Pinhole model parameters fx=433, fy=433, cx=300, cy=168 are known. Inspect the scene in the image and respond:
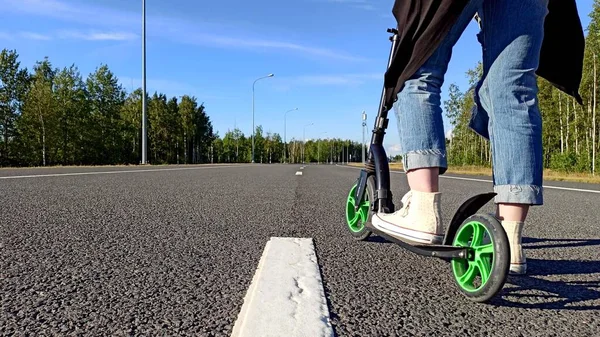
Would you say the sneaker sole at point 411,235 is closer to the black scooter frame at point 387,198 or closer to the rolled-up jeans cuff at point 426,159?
the black scooter frame at point 387,198

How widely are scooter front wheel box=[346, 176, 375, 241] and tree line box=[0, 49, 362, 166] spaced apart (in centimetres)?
4875

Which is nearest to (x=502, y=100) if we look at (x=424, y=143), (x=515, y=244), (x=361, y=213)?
(x=424, y=143)

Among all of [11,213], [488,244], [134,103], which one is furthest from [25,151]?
[488,244]

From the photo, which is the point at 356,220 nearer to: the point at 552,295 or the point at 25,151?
the point at 552,295

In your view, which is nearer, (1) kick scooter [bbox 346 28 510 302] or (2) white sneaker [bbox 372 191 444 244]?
(1) kick scooter [bbox 346 28 510 302]

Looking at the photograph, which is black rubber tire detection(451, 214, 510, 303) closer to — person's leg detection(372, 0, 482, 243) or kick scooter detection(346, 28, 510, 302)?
kick scooter detection(346, 28, 510, 302)

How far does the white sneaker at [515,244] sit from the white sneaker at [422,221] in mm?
229

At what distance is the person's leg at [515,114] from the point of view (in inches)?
60.2

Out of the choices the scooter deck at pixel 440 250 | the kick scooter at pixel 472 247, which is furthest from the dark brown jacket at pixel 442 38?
the scooter deck at pixel 440 250

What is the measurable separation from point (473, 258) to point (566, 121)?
1548 inches

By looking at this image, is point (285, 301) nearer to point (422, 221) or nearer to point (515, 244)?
point (422, 221)

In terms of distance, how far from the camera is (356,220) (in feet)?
8.24

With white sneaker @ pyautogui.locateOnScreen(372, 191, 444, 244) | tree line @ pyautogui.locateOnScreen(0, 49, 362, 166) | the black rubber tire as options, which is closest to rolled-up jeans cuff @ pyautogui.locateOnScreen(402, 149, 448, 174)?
white sneaker @ pyautogui.locateOnScreen(372, 191, 444, 244)

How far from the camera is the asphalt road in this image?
1.19 meters
